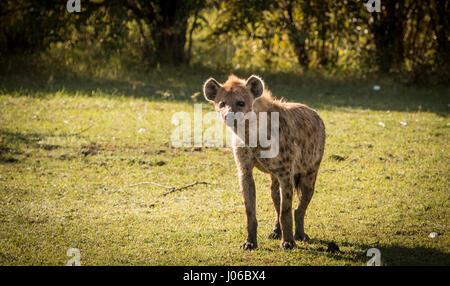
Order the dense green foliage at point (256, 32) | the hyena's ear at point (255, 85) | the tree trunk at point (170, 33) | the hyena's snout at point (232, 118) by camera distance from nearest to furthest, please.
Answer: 1. the hyena's snout at point (232, 118)
2. the hyena's ear at point (255, 85)
3. the dense green foliage at point (256, 32)
4. the tree trunk at point (170, 33)

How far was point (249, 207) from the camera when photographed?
162 inches

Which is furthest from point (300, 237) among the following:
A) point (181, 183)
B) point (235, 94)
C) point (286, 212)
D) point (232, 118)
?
point (181, 183)

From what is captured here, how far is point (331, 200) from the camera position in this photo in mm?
5191

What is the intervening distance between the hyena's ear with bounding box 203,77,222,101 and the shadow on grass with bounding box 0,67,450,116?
4.28m

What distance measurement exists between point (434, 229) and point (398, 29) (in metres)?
6.41

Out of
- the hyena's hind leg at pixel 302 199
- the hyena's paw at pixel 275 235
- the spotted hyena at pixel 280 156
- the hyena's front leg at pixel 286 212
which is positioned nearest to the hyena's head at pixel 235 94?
the spotted hyena at pixel 280 156

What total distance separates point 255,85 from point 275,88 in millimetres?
5391

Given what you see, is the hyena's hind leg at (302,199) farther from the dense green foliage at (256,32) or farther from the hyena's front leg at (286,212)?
the dense green foliage at (256,32)

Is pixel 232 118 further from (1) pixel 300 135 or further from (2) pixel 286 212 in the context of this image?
(2) pixel 286 212

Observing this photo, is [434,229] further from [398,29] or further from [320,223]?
[398,29]

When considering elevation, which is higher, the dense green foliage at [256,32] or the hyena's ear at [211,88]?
the dense green foliage at [256,32]

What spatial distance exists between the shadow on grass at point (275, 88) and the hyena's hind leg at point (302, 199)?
414 centimetres

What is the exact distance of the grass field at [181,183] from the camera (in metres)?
4.12
